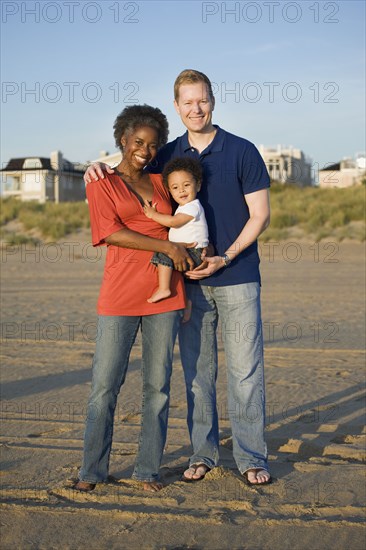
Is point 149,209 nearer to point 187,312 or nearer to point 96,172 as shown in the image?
point 96,172

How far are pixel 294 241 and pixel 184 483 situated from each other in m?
19.1

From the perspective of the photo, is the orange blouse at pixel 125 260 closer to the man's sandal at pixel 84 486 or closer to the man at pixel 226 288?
the man at pixel 226 288

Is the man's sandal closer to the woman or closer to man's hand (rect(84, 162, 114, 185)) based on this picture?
the woman

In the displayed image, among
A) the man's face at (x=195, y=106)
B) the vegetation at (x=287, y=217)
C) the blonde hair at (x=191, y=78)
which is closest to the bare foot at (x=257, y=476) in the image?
the man's face at (x=195, y=106)

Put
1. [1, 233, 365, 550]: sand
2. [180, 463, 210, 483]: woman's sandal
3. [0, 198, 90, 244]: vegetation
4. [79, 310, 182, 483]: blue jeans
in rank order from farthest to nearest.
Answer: [0, 198, 90, 244]: vegetation, [180, 463, 210, 483]: woman's sandal, [79, 310, 182, 483]: blue jeans, [1, 233, 365, 550]: sand

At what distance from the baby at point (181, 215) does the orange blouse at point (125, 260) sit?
0.06 metres

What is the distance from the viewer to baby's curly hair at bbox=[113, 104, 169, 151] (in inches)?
194

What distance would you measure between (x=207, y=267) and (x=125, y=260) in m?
0.48

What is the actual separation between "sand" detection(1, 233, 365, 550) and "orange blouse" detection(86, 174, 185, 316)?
0.97 meters

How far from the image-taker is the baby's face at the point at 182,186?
4906 mm

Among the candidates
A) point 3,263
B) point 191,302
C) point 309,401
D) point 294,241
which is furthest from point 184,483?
point 294,241

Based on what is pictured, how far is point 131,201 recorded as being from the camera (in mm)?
4914

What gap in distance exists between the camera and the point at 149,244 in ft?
16.0

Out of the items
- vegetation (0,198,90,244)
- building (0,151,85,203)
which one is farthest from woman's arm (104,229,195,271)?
building (0,151,85,203)
